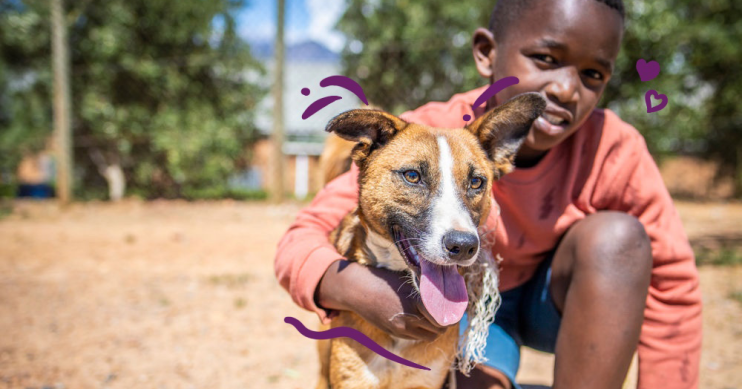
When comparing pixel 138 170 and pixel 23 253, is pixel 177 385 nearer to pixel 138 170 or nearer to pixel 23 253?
pixel 23 253

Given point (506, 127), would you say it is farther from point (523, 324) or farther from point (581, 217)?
point (523, 324)

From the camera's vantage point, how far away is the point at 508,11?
215cm

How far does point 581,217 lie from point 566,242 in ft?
0.48

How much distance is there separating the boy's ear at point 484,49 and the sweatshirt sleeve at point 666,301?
0.65m

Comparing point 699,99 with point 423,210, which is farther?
point 699,99

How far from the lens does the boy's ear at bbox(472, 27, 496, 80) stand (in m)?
2.21

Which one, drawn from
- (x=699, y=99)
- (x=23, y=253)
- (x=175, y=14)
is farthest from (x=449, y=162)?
(x=699, y=99)

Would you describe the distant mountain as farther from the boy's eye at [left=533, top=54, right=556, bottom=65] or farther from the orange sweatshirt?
the boy's eye at [left=533, top=54, right=556, bottom=65]

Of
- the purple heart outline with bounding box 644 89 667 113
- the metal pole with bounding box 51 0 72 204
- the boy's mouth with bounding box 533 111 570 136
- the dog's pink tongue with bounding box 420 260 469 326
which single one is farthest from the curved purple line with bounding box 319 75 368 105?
the metal pole with bounding box 51 0 72 204

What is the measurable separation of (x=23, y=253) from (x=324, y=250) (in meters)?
5.01

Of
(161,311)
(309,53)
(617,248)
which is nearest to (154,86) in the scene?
(309,53)

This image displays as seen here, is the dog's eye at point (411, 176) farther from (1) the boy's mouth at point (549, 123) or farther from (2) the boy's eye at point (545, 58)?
(2) the boy's eye at point (545, 58)

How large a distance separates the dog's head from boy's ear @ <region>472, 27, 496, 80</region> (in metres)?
0.48

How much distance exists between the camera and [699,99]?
12148mm
